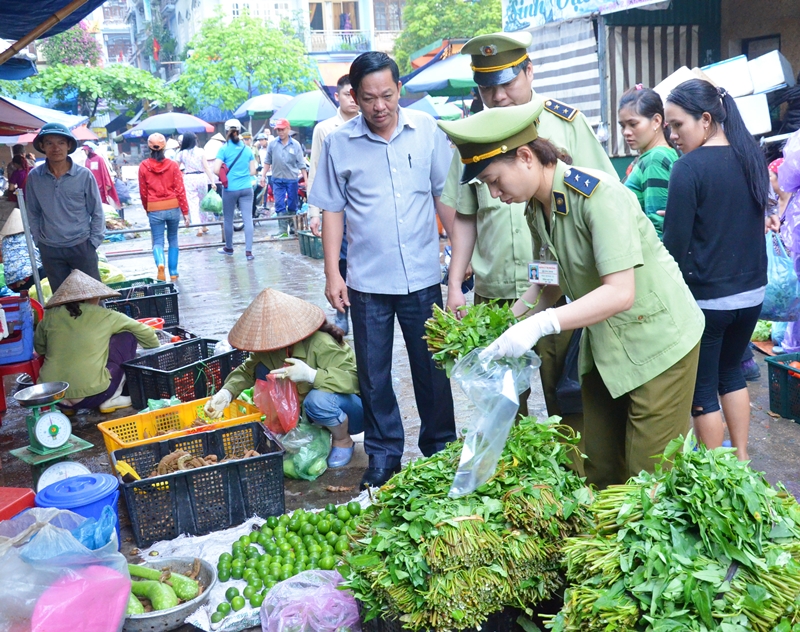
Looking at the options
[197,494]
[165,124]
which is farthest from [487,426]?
[165,124]

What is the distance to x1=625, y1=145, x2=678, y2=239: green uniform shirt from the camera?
14.4ft

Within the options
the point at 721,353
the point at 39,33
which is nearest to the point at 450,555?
the point at 721,353

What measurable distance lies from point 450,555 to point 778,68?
7.04 meters

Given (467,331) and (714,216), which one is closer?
(467,331)

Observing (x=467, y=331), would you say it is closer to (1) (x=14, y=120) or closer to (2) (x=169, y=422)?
(2) (x=169, y=422)

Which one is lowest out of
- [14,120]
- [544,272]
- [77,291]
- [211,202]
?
[77,291]

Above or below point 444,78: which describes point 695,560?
below

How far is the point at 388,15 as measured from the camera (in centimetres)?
4891

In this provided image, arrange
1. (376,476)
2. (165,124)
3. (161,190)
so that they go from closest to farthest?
(376,476), (161,190), (165,124)

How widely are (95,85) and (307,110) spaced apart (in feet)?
61.8

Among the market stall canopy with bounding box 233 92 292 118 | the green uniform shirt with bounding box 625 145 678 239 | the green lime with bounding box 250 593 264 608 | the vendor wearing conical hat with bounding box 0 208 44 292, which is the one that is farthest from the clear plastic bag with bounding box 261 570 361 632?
the market stall canopy with bounding box 233 92 292 118

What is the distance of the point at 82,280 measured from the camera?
5.81 m

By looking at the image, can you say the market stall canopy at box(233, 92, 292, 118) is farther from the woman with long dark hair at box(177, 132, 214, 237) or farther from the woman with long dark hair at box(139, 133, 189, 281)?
the woman with long dark hair at box(139, 133, 189, 281)

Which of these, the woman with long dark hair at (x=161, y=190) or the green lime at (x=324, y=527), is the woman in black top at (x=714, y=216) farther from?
the woman with long dark hair at (x=161, y=190)
